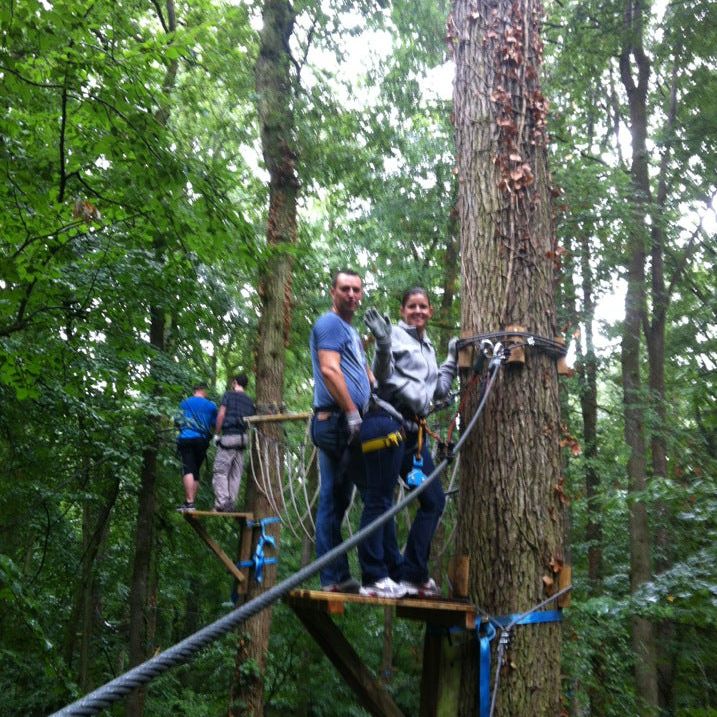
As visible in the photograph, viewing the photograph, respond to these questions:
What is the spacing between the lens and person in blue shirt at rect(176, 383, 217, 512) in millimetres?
7344

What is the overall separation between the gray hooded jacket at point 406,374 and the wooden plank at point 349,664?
94 centimetres

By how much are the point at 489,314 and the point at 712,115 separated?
8.96 m

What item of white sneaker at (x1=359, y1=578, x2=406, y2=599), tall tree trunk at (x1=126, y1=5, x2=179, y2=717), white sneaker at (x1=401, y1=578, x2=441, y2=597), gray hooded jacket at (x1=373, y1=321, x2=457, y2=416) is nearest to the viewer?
white sneaker at (x1=359, y1=578, x2=406, y2=599)

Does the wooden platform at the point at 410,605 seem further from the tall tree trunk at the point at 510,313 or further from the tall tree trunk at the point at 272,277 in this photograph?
the tall tree trunk at the point at 272,277

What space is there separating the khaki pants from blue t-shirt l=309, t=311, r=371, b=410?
426 cm

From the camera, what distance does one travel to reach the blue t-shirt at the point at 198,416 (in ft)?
24.0

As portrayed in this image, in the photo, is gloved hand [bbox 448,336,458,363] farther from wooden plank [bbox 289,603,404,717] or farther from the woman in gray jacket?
wooden plank [bbox 289,603,404,717]

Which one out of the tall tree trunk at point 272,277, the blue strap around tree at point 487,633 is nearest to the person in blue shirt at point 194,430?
the tall tree trunk at point 272,277

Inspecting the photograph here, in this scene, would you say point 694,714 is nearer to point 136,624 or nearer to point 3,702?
point 136,624

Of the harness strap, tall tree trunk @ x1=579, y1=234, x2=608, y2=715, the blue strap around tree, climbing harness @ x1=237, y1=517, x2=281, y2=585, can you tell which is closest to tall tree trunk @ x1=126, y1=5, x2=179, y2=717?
climbing harness @ x1=237, y1=517, x2=281, y2=585

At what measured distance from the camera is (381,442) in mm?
3090

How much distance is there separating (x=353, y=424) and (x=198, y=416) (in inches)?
178

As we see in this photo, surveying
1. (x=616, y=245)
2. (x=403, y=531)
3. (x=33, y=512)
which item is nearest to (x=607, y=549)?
(x=403, y=531)

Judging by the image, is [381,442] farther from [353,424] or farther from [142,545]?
[142,545]
